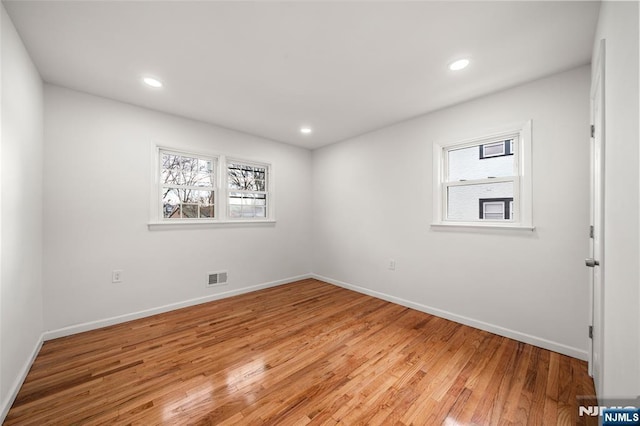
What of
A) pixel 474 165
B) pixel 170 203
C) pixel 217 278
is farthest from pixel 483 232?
pixel 170 203

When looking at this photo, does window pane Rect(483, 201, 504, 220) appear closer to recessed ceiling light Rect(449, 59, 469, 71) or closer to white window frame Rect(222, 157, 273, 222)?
recessed ceiling light Rect(449, 59, 469, 71)

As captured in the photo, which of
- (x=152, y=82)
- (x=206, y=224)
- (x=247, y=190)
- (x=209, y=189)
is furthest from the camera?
(x=247, y=190)

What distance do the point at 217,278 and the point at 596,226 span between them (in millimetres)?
4021

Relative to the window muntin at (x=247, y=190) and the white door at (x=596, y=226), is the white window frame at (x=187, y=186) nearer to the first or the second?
the window muntin at (x=247, y=190)

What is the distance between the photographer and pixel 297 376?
1.91 meters

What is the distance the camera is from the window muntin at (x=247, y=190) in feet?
12.8

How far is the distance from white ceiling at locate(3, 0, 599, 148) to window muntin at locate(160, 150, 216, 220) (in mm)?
797

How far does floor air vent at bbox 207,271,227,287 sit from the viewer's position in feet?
11.6

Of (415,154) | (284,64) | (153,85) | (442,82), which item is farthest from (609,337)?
(153,85)

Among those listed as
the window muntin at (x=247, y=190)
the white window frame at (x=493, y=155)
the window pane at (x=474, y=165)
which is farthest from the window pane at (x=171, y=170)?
the white window frame at (x=493, y=155)

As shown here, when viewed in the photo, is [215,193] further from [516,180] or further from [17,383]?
[516,180]

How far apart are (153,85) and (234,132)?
4.53ft

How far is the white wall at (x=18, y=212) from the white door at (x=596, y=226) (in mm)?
3599

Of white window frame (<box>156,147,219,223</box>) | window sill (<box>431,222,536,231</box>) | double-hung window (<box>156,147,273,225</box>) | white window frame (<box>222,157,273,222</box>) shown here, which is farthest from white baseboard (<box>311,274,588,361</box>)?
white window frame (<box>156,147,219,223</box>)
